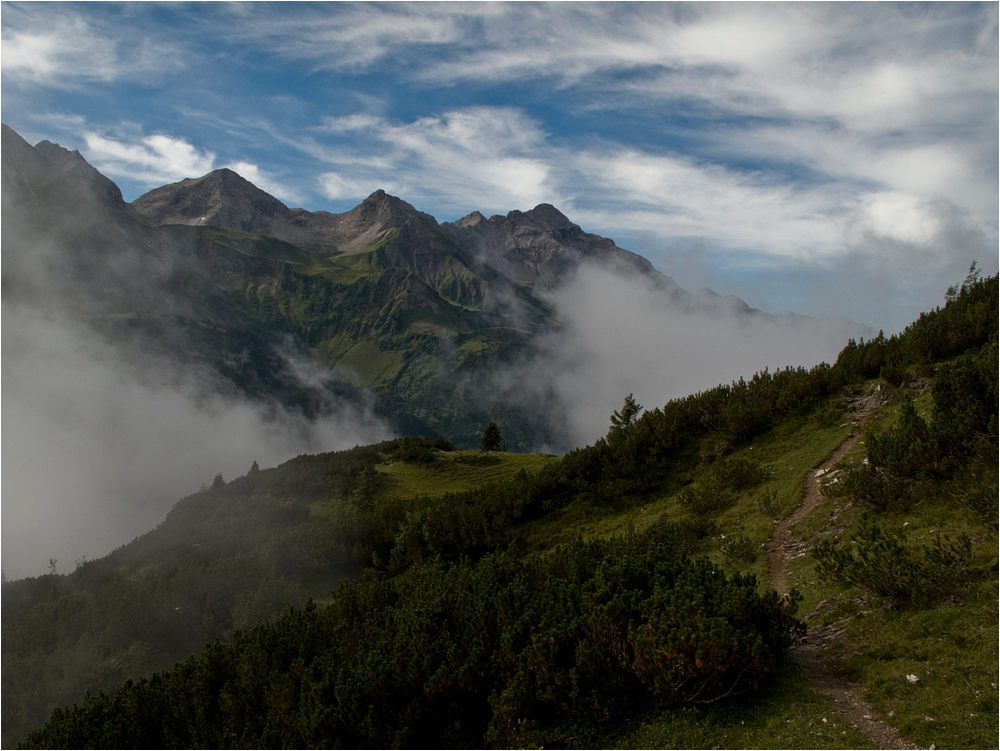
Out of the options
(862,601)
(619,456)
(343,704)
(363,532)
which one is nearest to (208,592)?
(363,532)

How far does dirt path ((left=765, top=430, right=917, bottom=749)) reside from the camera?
290 inches

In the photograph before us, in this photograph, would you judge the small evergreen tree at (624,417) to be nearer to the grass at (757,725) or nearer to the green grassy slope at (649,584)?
the green grassy slope at (649,584)

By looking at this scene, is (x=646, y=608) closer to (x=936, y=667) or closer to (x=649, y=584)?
(x=649, y=584)

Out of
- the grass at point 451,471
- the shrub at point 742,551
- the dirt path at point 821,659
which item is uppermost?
the grass at point 451,471

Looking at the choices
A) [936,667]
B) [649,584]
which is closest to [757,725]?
[649,584]

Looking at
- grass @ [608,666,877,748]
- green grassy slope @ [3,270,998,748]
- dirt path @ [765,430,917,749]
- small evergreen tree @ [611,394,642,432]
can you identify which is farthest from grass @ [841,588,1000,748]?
small evergreen tree @ [611,394,642,432]

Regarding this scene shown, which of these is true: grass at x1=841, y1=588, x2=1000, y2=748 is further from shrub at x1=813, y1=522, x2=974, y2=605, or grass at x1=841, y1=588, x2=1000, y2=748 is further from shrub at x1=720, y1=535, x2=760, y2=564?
shrub at x1=720, y1=535, x2=760, y2=564

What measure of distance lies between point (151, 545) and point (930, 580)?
36.1m

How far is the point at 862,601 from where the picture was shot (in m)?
10.5

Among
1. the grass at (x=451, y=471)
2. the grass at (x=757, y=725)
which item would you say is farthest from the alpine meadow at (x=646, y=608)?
the grass at (x=451, y=471)

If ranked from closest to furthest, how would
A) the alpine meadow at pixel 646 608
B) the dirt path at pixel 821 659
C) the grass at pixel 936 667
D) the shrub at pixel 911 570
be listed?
the grass at pixel 936 667, the dirt path at pixel 821 659, the alpine meadow at pixel 646 608, the shrub at pixel 911 570

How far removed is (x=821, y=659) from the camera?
9.39 m

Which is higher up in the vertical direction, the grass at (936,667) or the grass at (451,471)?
the grass at (451,471)

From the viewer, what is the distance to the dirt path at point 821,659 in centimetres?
737
